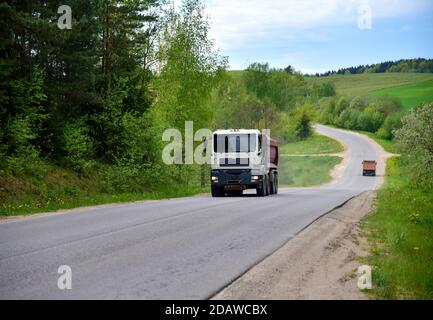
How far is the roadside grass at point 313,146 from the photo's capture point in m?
106

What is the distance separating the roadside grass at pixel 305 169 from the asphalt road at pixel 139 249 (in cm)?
5478

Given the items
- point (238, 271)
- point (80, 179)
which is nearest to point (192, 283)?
point (238, 271)

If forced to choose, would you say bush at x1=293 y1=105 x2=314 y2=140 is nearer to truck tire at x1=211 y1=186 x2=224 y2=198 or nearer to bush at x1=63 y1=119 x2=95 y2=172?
truck tire at x1=211 y1=186 x2=224 y2=198

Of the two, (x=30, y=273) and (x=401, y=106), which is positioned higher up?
(x=401, y=106)

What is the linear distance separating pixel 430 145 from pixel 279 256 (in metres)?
28.9

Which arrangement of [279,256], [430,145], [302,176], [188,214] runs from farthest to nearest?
1. [302,176]
2. [430,145]
3. [188,214]
4. [279,256]

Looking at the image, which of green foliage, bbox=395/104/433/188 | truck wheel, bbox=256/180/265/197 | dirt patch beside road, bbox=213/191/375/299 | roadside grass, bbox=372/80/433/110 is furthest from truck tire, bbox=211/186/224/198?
roadside grass, bbox=372/80/433/110

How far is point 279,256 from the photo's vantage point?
10172 millimetres

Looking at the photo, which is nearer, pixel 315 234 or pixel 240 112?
pixel 315 234

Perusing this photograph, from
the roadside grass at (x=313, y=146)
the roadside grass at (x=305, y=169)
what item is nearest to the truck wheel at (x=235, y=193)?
the roadside grass at (x=305, y=169)

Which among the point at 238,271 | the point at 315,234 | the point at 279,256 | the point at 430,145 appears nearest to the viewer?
the point at 238,271

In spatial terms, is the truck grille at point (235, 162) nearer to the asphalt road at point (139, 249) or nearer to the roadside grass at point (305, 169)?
the asphalt road at point (139, 249)

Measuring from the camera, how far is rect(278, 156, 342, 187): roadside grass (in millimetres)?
74956
